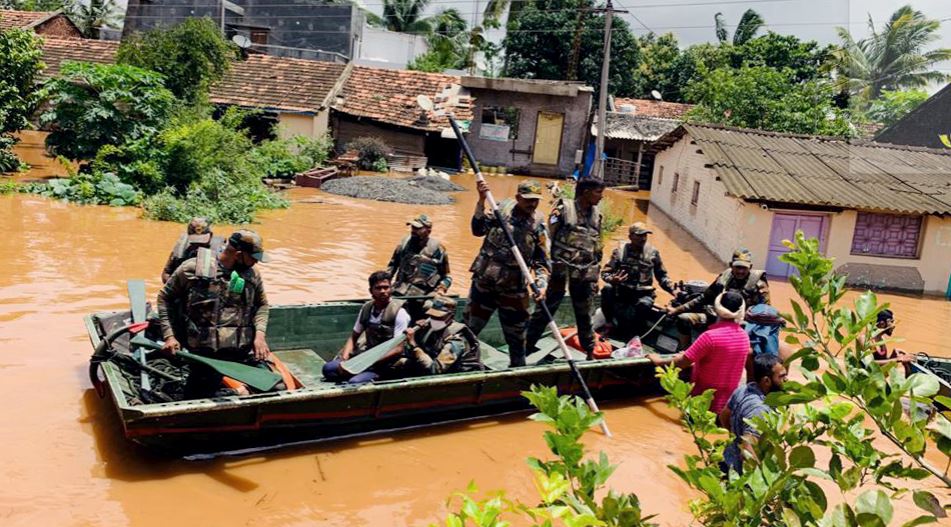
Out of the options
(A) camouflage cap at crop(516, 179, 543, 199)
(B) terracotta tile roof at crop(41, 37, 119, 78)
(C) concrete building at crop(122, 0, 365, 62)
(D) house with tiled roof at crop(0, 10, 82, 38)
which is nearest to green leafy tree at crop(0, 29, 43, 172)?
(B) terracotta tile roof at crop(41, 37, 119, 78)

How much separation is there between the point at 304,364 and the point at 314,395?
1.95m

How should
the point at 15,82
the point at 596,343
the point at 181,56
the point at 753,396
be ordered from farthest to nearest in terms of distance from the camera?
the point at 181,56 → the point at 15,82 → the point at 596,343 → the point at 753,396

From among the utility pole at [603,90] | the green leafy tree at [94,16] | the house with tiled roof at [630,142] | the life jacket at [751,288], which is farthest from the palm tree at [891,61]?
the green leafy tree at [94,16]

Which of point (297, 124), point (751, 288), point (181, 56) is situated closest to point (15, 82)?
point (181, 56)

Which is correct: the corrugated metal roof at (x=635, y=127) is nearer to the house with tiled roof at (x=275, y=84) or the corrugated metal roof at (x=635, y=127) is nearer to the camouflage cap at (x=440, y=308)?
the house with tiled roof at (x=275, y=84)

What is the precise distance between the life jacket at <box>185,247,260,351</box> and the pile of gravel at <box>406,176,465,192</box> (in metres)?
18.7

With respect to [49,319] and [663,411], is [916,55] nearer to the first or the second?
[663,411]

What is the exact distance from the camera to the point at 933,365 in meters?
9.02

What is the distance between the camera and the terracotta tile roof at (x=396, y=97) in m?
28.7

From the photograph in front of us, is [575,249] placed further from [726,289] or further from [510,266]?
[726,289]

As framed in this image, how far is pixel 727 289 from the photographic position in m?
8.60

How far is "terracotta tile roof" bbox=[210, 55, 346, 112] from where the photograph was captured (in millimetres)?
27688

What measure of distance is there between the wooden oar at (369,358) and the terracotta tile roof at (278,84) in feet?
71.3

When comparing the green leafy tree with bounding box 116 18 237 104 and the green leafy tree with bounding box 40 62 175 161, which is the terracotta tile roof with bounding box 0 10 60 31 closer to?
the green leafy tree with bounding box 116 18 237 104
